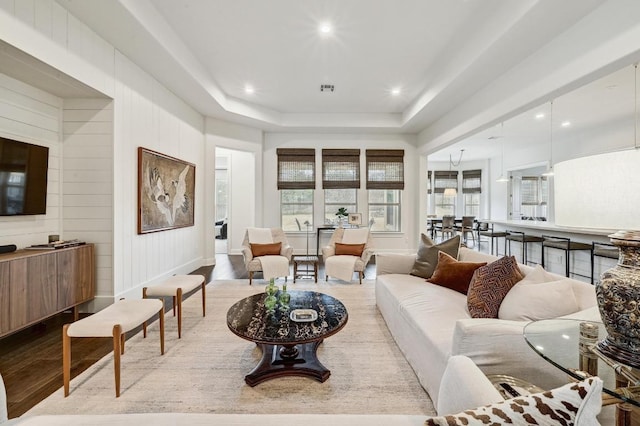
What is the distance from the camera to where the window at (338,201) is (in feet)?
23.4

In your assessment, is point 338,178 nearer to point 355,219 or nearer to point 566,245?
point 355,219

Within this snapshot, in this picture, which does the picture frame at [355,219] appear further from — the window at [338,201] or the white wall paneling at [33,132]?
the white wall paneling at [33,132]

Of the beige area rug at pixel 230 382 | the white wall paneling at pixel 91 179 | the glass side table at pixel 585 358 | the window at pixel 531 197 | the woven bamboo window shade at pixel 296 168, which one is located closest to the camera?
the glass side table at pixel 585 358

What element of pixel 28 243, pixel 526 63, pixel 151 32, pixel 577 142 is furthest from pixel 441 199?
pixel 28 243

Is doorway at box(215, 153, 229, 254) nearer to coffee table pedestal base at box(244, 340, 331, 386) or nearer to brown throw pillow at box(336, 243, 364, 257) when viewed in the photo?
brown throw pillow at box(336, 243, 364, 257)

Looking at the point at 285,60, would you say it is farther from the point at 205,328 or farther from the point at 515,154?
the point at 515,154

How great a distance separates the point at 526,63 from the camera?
10.7 feet

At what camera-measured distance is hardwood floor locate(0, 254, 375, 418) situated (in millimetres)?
1901

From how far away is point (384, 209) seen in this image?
7234 mm

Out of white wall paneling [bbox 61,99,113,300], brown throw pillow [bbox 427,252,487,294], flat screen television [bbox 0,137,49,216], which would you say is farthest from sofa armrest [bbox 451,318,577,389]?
flat screen television [bbox 0,137,49,216]

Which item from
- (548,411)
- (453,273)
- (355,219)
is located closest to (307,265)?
(355,219)

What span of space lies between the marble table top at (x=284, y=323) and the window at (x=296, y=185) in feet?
14.9

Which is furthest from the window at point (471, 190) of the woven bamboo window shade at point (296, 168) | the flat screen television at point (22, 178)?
the flat screen television at point (22, 178)

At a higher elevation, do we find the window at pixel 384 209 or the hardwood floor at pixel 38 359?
the window at pixel 384 209
